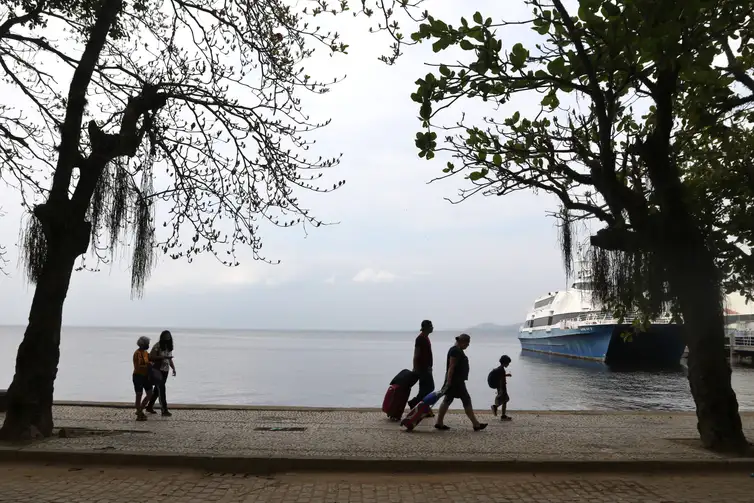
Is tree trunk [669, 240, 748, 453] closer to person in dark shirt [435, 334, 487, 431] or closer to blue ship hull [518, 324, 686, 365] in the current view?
person in dark shirt [435, 334, 487, 431]

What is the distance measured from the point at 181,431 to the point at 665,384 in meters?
37.6

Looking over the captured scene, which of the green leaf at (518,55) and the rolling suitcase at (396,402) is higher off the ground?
the green leaf at (518,55)

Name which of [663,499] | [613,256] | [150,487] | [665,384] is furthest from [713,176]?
[665,384]

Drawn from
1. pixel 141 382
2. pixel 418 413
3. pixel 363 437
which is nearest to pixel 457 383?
pixel 418 413

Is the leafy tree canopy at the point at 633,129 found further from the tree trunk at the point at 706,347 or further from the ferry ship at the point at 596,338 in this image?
the ferry ship at the point at 596,338

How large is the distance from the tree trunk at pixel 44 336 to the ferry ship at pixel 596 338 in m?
44.1

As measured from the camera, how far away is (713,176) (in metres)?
9.67

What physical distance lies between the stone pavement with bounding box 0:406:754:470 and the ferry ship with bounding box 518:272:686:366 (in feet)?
129

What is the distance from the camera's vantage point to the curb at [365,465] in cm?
746

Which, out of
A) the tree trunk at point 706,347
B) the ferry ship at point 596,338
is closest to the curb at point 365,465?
the tree trunk at point 706,347

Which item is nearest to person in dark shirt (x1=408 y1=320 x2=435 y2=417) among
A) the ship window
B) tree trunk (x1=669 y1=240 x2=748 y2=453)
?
tree trunk (x1=669 y1=240 x2=748 y2=453)

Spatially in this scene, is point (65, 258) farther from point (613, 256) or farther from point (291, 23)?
point (613, 256)

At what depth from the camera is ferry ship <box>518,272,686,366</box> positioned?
5631 centimetres

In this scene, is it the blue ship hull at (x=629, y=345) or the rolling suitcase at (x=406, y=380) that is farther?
the blue ship hull at (x=629, y=345)
